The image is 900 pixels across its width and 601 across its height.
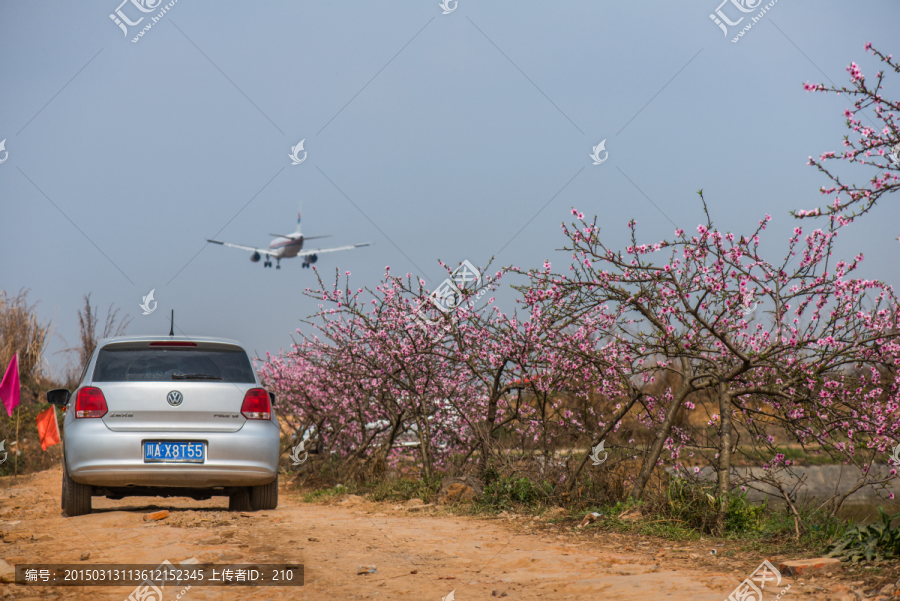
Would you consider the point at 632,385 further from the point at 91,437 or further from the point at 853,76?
the point at 91,437

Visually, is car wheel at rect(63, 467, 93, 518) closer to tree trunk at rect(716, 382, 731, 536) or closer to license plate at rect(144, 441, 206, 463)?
license plate at rect(144, 441, 206, 463)

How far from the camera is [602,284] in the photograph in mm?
7188

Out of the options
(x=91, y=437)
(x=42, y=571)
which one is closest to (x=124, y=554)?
(x=42, y=571)

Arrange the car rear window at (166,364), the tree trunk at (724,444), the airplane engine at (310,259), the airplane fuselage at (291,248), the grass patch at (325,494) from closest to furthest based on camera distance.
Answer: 1. the tree trunk at (724,444)
2. the car rear window at (166,364)
3. the grass patch at (325,494)
4. the airplane engine at (310,259)
5. the airplane fuselage at (291,248)

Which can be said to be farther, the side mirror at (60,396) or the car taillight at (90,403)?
the side mirror at (60,396)

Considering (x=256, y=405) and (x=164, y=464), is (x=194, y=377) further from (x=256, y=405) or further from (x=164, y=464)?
(x=164, y=464)

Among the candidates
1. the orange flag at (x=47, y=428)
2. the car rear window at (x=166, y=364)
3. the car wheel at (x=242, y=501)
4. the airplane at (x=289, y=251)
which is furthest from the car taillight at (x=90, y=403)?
the airplane at (x=289, y=251)

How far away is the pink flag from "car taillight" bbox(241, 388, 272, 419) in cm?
1002

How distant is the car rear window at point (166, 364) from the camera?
23.4 feet

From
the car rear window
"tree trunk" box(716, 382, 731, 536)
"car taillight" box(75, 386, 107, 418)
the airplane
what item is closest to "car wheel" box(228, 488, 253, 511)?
the car rear window

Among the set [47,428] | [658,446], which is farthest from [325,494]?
[47,428]

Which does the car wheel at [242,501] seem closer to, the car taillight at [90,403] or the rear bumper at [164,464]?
the rear bumper at [164,464]

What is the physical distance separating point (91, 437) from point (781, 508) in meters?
6.29

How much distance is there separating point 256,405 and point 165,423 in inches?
32.6
